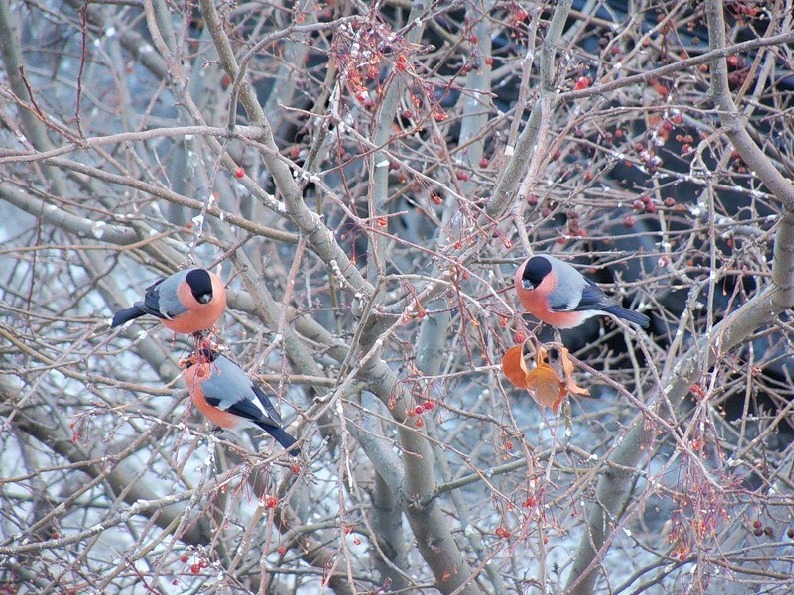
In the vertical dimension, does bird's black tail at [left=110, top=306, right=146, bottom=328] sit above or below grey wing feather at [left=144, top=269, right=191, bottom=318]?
above

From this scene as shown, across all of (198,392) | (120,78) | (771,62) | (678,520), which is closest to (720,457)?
(678,520)

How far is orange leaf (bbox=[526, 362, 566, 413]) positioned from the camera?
6.19 ft

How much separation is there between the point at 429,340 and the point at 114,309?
5.35 ft

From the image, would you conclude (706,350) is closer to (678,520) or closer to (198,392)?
(678,520)

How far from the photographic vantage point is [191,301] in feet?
7.87

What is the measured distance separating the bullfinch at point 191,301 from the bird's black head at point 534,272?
2.74ft

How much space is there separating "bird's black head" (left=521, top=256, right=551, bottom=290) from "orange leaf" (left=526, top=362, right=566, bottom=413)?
58 centimetres

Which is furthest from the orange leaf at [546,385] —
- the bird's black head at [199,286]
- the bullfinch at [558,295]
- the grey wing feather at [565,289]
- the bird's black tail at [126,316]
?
the bird's black tail at [126,316]

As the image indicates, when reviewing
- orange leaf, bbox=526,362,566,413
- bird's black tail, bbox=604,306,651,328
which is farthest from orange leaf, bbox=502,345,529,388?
bird's black tail, bbox=604,306,651,328

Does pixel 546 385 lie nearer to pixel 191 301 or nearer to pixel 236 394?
pixel 191 301

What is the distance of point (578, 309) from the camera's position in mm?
2830

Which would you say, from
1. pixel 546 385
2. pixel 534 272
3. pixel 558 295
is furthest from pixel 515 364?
pixel 558 295

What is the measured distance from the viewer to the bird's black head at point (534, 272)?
2.46m

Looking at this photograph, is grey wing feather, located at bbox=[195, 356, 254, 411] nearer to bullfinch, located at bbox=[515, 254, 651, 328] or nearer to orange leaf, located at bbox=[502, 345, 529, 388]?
bullfinch, located at bbox=[515, 254, 651, 328]
